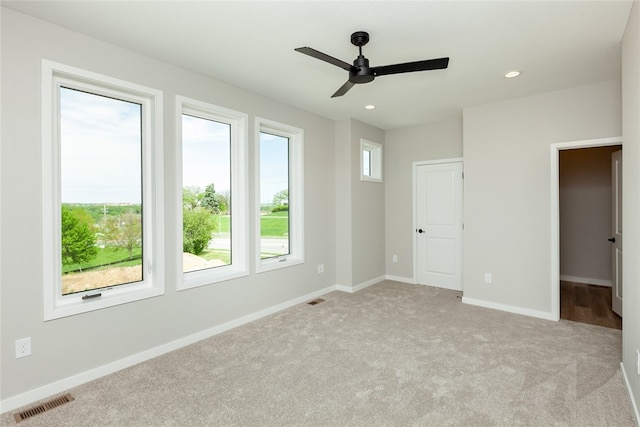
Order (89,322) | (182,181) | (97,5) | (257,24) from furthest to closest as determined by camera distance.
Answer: (182,181), (89,322), (257,24), (97,5)

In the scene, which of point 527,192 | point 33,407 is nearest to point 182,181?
point 33,407

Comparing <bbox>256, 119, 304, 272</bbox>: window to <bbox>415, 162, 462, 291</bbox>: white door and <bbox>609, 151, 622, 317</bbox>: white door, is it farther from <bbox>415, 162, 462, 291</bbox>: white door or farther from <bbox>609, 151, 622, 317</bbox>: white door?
<bbox>609, 151, 622, 317</bbox>: white door

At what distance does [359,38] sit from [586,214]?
5148 mm

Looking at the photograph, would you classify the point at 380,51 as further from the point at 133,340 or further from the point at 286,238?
the point at 133,340

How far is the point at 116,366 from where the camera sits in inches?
106

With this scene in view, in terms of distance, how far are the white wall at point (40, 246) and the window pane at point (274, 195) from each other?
0.61 meters

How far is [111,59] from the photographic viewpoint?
269 cm

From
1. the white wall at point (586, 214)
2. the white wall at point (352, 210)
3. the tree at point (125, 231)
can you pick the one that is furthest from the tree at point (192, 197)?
the white wall at point (586, 214)

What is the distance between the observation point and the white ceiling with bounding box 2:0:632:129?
87.1 inches

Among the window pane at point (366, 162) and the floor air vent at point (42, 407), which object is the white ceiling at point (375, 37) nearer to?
the window pane at point (366, 162)

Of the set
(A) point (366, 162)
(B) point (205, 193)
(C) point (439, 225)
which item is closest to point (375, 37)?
(B) point (205, 193)

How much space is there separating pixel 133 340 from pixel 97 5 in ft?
8.31

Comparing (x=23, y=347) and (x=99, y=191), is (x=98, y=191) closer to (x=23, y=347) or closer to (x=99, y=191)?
(x=99, y=191)

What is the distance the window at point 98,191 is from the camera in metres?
2.44
